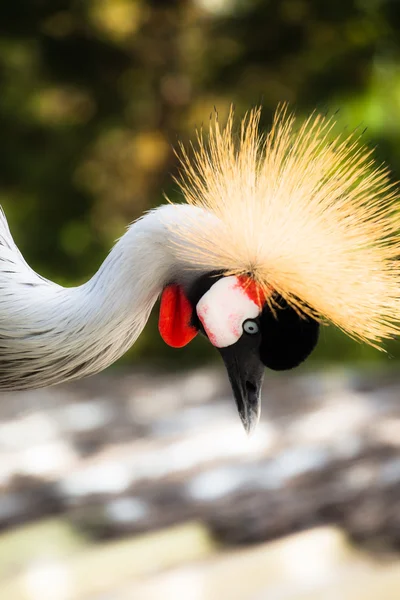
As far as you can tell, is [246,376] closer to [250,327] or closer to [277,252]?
[250,327]

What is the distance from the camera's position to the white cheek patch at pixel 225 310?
3.64 ft

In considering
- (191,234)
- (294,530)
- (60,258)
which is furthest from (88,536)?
(60,258)

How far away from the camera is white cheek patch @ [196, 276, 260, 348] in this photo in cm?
111

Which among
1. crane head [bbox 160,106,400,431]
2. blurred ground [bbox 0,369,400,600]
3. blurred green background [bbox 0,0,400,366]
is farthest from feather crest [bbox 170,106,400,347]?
blurred green background [bbox 0,0,400,366]

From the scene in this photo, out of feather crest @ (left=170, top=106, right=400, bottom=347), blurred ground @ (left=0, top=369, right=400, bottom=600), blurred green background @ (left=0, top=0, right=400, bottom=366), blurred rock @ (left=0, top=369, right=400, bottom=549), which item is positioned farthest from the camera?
blurred green background @ (left=0, top=0, right=400, bottom=366)

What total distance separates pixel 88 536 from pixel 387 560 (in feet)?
2.52

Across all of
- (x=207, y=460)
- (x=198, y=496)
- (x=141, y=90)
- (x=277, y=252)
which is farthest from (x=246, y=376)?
(x=141, y=90)

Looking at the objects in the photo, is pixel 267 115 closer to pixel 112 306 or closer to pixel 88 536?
pixel 88 536

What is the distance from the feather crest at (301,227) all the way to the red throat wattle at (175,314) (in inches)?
2.6

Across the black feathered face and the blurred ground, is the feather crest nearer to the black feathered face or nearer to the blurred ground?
the black feathered face

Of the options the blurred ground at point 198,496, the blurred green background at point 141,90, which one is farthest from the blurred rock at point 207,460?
the blurred green background at point 141,90

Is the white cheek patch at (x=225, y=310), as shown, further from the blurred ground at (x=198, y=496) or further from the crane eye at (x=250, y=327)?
the blurred ground at (x=198, y=496)

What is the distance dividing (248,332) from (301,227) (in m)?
0.15

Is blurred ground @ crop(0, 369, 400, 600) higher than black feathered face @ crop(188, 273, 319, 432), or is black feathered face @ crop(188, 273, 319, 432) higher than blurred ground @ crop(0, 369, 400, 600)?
black feathered face @ crop(188, 273, 319, 432)
